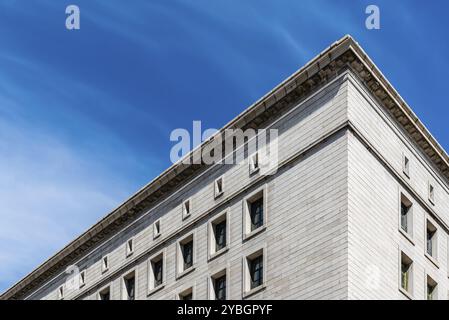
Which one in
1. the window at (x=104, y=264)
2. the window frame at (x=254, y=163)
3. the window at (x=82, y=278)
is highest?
the window frame at (x=254, y=163)

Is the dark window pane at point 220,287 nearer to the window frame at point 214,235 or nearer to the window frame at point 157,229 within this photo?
the window frame at point 214,235

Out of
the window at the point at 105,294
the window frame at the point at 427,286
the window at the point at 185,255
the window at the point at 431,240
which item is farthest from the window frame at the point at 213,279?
the window at the point at 105,294

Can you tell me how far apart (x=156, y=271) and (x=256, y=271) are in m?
8.82

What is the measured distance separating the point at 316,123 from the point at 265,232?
5.21m

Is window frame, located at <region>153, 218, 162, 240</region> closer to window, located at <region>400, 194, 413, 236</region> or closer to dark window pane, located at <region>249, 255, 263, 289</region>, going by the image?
dark window pane, located at <region>249, 255, 263, 289</region>

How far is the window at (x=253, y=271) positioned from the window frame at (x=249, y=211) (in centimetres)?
97

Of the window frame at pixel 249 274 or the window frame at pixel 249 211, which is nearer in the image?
the window frame at pixel 249 274

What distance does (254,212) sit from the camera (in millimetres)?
41031

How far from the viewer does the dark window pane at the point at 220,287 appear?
41.1m

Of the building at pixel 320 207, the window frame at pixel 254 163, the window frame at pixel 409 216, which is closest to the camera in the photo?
the building at pixel 320 207

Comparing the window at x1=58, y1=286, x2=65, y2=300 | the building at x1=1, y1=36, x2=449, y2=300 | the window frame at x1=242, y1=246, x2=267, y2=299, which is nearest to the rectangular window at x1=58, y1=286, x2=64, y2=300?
the window at x1=58, y1=286, x2=65, y2=300

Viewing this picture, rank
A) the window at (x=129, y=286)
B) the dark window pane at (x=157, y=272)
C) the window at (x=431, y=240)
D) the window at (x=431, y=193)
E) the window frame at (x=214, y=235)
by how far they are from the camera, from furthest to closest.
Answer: the window at (x=129, y=286)
the dark window pane at (x=157, y=272)
the window at (x=431, y=193)
the window at (x=431, y=240)
the window frame at (x=214, y=235)

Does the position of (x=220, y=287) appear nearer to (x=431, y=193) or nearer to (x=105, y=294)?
(x=431, y=193)

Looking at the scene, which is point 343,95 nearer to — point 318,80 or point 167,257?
point 318,80
